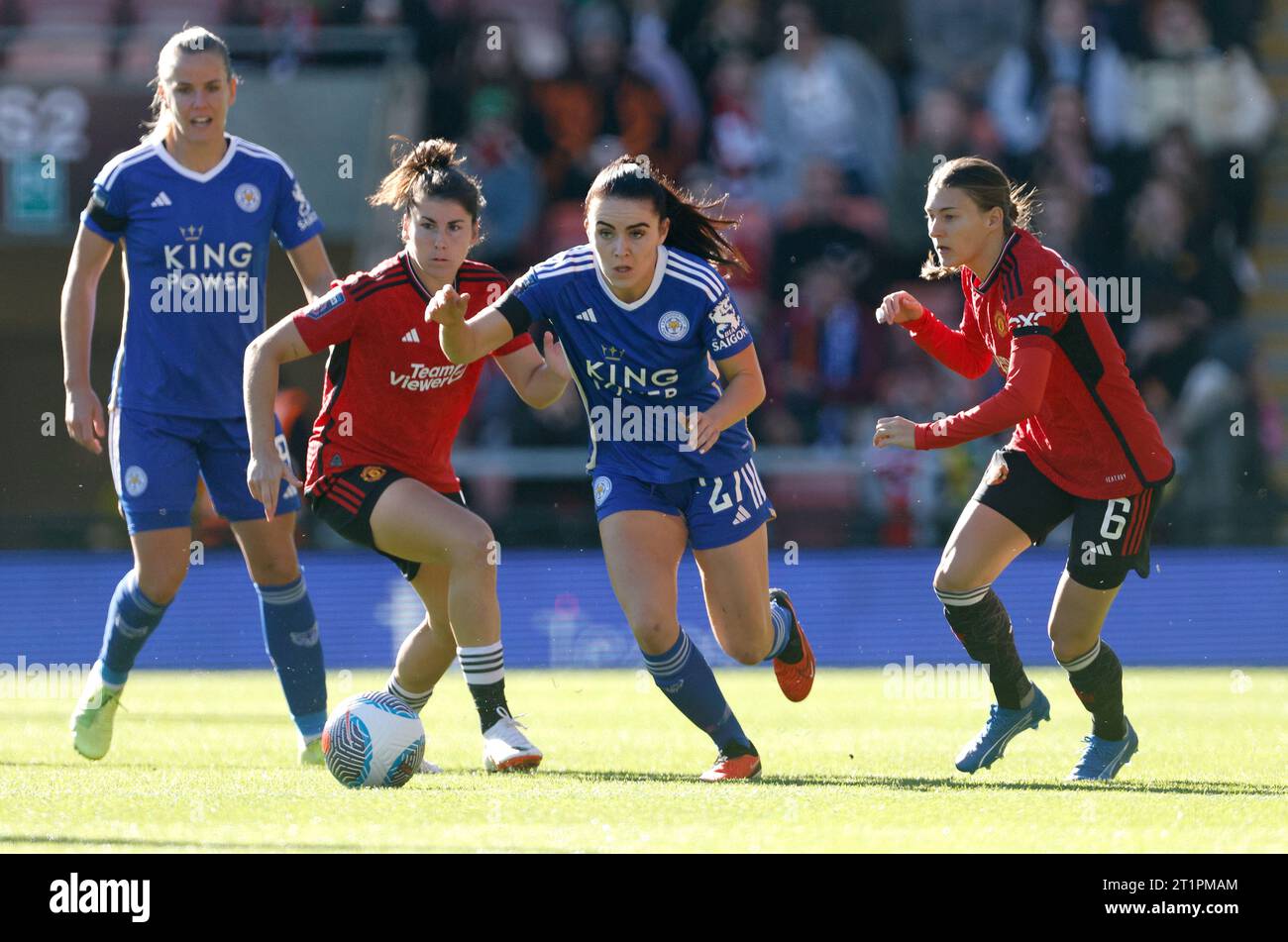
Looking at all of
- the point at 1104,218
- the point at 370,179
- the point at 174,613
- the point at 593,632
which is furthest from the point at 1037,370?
the point at 370,179

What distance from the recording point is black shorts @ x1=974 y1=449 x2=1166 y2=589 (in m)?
6.70

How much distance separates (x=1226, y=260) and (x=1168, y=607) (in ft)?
11.0

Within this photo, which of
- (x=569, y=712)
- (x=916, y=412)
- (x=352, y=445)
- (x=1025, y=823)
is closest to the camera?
(x=1025, y=823)

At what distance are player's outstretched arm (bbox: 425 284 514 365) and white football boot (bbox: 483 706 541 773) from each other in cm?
127

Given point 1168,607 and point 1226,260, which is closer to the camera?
point 1168,607

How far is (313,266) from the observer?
7.38 m

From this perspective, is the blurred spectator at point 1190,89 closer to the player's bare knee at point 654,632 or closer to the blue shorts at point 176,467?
the blue shorts at point 176,467

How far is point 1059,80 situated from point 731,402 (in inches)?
404

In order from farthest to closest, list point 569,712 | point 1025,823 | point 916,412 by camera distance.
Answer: point 916,412 < point 569,712 < point 1025,823

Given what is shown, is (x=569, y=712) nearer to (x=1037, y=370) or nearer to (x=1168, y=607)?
(x=1037, y=370)

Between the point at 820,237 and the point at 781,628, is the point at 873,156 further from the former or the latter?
the point at 781,628

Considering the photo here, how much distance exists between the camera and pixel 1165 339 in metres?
14.5

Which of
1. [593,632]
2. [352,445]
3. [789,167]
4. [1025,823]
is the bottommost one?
[593,632]

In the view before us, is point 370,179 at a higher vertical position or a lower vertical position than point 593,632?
higher
